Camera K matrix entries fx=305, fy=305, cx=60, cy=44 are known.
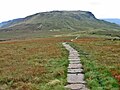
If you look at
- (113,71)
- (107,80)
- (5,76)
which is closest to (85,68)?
(113,71)

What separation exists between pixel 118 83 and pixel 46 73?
231 inches

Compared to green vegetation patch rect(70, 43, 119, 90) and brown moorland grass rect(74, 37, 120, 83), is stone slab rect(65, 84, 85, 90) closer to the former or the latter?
green vegetation patch rect(70, 43, 119, 90)

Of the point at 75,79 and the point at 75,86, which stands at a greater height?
the point at 75,86

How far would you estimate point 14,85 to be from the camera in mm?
17250

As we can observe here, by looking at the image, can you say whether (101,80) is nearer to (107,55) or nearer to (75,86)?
(75,86)

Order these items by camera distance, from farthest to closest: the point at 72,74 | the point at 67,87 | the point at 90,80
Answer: the point at 72,74, the point at 90,80, the point at 67,87

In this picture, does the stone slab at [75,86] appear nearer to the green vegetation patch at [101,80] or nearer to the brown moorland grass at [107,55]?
the green vegetation patch at [101,80]

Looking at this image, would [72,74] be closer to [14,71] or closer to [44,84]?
[44,84]

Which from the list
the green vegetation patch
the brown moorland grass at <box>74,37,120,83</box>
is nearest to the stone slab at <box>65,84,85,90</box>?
the green vegetation patch

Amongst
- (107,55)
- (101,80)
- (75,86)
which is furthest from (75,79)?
(107,55)

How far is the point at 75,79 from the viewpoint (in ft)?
57.4

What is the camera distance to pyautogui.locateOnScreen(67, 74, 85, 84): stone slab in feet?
54.7

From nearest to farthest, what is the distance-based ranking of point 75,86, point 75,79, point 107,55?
point 75,86, point 75,79, point 107,55

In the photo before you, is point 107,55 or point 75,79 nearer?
point 75,79
